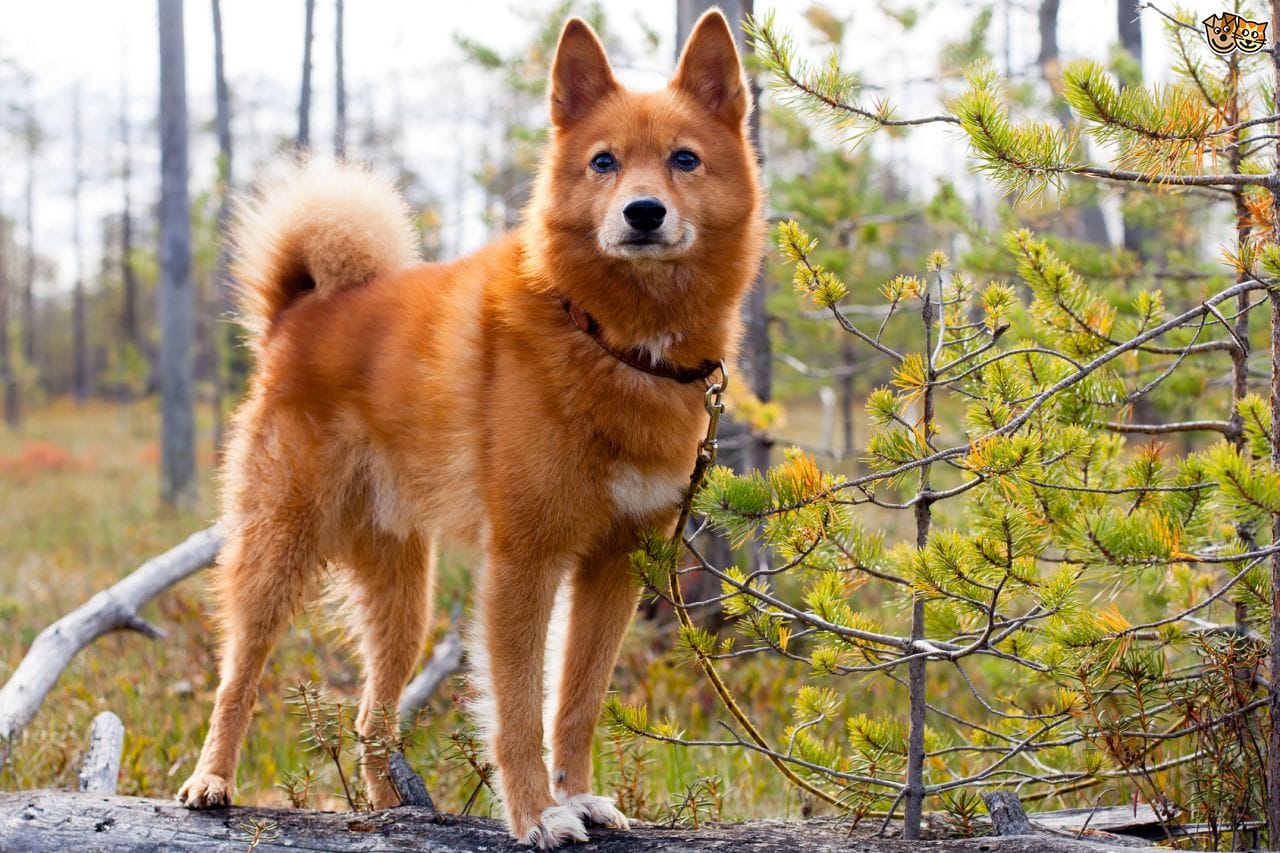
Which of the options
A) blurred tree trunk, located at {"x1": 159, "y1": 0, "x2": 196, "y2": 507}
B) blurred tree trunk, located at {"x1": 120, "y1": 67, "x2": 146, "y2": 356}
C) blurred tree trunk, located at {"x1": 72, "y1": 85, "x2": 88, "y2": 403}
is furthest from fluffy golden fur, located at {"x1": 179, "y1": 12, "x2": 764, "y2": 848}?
blurred tree trunk, located at {"x1": 72, "y1": 85, "x2": 88, "y2": 403}

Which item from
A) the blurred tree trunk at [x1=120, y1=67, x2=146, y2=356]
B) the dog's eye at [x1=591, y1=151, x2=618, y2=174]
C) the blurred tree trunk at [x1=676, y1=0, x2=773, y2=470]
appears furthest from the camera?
the blurred tree trunk at [x1=120, y1=67, x2=146, y2=356]

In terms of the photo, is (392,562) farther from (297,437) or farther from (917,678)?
(917,678)

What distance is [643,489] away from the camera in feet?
8.58

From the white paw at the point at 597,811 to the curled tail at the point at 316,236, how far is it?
6.16ft

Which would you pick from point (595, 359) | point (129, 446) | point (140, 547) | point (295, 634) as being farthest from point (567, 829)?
point (129, 446)

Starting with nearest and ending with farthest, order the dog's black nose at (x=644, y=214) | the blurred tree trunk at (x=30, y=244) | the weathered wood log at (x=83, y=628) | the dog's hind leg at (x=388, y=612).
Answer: the dog's black nose at (x=644, y=214) → the weathered wood log at (x=83, y=628) → the dog's hind leg at (x=388, y=612) → the blurred tree trunk at (x=30, y=244)

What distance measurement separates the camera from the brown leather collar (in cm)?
263

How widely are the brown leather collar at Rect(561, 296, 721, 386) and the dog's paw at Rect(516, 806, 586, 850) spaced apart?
44.4 inches

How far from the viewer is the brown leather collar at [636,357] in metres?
2.63

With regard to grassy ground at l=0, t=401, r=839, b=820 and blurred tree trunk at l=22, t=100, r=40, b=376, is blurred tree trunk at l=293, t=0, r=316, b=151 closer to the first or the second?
grassy ground at l=0, t=401, r=839, b=820

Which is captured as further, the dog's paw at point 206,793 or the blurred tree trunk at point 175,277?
the blurred tree trunk at point 175,277

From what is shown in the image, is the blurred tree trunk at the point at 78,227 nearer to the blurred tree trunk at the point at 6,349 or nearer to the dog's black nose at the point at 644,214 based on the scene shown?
the blurred tree trunk at the point at 6,349

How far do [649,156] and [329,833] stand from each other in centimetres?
188

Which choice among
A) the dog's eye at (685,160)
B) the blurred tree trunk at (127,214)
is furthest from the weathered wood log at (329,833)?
the blurred tree trunk at (127,214)
